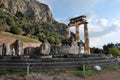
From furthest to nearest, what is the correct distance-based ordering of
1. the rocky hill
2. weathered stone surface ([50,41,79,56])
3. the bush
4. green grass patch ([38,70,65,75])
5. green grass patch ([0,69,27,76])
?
1. the rocky hill
2. the bush
3. weathered stone surface ([50,41,79,56])
4. green grass patch ([38,70,65,75])
5. green grass patch ([0,69,27,76])

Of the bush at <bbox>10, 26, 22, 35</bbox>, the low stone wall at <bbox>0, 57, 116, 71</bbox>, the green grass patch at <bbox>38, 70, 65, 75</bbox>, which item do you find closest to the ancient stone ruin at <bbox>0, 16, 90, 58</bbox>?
the low stone wall at <bbox>0, 57, 116, 71</bbox>

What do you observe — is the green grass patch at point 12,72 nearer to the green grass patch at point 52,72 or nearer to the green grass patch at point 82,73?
the green grass patch at point 52,72

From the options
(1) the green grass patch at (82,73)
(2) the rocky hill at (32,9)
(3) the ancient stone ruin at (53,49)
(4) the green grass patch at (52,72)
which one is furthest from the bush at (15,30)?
(2) the rocky hill at (32,9)

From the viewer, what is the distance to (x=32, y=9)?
468 ft

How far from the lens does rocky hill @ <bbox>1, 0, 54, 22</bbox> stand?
128 meters

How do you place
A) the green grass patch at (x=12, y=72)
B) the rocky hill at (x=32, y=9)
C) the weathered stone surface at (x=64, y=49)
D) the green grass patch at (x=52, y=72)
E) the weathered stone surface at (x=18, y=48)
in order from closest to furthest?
1. the green grass patch at (x=12, y=72)
2. the green grass patch at (x=52, y=72)
3. the weathered stone surface at (x=64, y=49)
4. the weathered stone surface at (x=18, y=48)
5. the rocky hill at (x=32, y=9)

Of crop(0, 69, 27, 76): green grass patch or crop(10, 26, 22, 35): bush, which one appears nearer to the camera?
crop(0, 69, 27, 76): green grass patch

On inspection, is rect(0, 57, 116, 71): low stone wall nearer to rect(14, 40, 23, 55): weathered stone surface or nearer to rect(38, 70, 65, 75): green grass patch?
rect(38, 70, 65, 75): green grass patch

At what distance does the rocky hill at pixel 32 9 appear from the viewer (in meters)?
128

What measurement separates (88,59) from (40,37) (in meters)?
40.5

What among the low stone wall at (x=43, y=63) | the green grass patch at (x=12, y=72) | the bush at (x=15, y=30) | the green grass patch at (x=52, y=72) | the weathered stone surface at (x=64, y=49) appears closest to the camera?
the green grass patch at (x=12, y=72)

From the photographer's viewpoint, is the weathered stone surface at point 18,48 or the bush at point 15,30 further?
the bush at point 15,30

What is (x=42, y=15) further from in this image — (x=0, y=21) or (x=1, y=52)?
(x=1, y=52)

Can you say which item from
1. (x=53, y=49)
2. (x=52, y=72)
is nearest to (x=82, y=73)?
(x=52, y=72)
